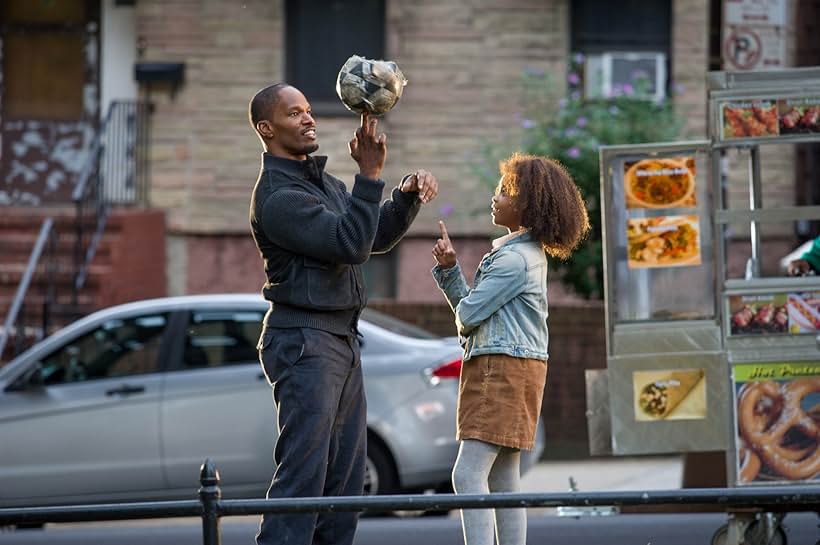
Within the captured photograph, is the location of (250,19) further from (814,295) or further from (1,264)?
(814,295)

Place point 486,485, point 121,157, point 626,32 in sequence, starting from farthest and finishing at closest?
point 121,157 < point 626,32 < point 486,485

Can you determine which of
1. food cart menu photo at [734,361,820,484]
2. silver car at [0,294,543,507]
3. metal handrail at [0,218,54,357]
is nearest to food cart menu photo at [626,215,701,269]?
food cart menu photo at [734,361,820,484]

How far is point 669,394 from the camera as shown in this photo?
25.1 feet

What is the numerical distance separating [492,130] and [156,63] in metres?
3.64

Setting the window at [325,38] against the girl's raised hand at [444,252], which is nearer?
the girl's raised hand at [444,252]

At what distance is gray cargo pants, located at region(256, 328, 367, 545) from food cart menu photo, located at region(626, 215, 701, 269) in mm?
2251

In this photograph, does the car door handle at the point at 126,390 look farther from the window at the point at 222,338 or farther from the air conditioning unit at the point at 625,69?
the air conditioning unit at the point at 625,69

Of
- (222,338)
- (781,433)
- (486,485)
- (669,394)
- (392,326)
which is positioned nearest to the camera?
(486,485)

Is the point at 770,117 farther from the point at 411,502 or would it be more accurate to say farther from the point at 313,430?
the point at 411,502

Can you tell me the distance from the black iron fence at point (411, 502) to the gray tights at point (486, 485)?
1.47 m

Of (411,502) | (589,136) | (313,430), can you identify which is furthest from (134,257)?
(411,502)

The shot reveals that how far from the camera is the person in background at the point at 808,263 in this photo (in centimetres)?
782

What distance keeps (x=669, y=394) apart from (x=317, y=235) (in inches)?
101

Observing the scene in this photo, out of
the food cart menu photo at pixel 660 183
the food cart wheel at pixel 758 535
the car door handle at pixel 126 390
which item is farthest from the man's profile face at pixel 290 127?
the car door handle at pixel 126 390
